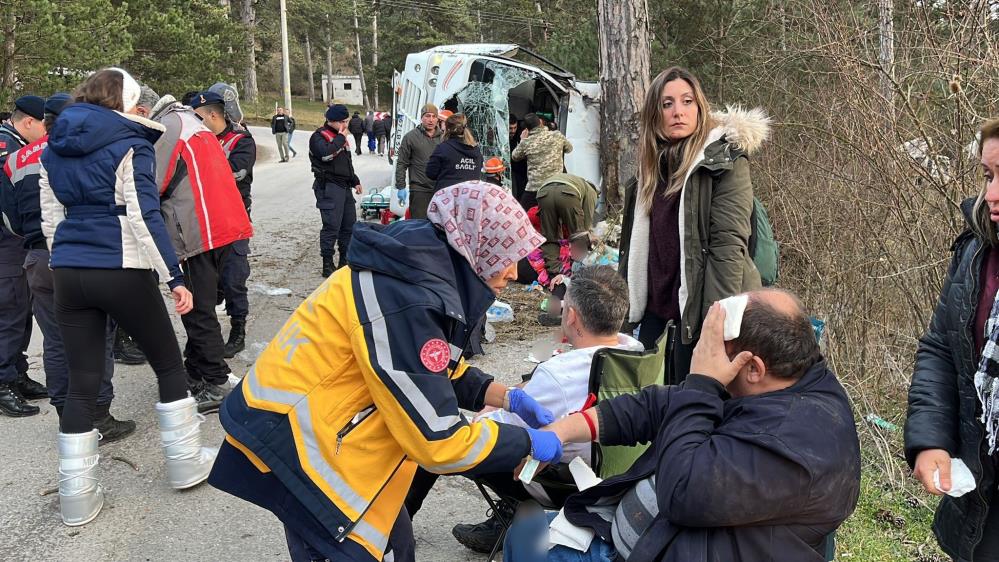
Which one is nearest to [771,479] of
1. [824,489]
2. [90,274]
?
[824,489]

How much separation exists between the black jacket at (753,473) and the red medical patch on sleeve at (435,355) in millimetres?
613

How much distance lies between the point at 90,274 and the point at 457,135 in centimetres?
491

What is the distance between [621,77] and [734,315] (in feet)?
24.4

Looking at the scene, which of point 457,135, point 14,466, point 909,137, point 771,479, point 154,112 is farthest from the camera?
point 457,135

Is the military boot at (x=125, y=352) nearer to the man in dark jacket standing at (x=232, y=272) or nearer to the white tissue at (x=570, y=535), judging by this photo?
the man in dark jacket standing at (x=232, y=272)

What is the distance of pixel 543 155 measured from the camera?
910cm

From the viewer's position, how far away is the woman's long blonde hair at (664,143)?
355 centimetres

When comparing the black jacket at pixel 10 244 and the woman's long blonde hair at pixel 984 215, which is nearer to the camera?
the woman's long blonde hair at pixel 984 215

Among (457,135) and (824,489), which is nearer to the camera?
(824,489)

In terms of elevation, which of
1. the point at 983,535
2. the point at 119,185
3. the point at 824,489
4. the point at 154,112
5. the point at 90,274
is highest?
the point at 154,112

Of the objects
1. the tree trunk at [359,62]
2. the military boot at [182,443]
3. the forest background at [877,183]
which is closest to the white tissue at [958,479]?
the forest background at [877,183]

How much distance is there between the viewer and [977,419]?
6.88 feet

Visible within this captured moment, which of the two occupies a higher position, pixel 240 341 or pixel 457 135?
pixel 457 135

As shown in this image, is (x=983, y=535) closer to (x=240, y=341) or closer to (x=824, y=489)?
(x=824, y=489)
